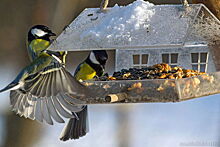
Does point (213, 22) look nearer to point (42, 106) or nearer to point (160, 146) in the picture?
point (42, 106)

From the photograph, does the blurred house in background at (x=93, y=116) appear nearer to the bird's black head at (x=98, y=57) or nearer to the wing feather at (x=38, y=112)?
the bird's black head at (x=98, y=57)

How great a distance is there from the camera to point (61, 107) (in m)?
3.56

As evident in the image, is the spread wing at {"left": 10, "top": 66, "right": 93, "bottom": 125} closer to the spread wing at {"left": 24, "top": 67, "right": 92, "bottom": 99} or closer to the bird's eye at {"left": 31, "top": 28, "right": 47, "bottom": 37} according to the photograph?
the spread wing at {"left": 24, "top": 67, "right": 92, "bottom": 99}

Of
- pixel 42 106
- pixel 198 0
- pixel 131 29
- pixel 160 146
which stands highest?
pixel 198 0

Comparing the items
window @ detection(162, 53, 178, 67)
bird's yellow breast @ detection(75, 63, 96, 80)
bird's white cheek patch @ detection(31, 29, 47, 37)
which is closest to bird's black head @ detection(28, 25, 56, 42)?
bird's white cheek patch @ detection(31, 29, 47, 37)

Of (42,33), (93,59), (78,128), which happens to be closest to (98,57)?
(93,59)

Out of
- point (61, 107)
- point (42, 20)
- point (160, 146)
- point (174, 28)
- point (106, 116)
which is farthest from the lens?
point (42, 20)

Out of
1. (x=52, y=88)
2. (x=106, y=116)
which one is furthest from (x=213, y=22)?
(x=106, y=116)

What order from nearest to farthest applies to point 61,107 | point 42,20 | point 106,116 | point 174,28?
1. point 174,28
2. point 61,107
3. point 106,116
4. point 42,20

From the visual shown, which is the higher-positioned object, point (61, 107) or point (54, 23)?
point (54, 23)

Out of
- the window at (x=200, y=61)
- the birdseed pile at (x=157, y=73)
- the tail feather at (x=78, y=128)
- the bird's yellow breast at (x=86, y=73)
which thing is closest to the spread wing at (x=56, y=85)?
the birdseed pile at (x=157, y=73)

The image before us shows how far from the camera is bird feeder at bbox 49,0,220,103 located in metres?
3.23

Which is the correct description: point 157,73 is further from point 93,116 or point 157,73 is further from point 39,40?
point 93,116

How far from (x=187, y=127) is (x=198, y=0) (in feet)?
8.39
